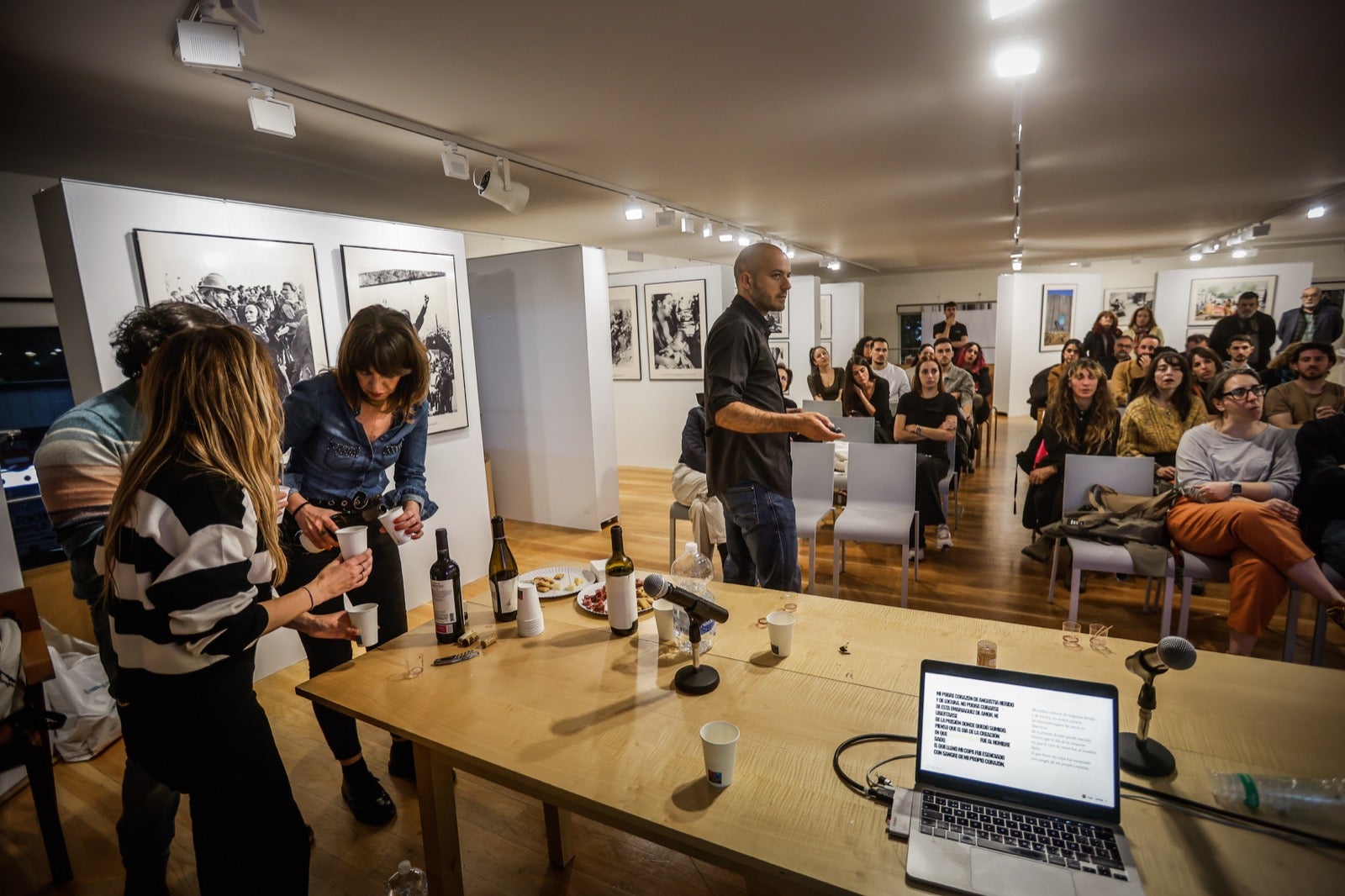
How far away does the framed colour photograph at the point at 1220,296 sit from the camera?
370 inches

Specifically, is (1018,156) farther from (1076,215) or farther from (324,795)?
(324,795)

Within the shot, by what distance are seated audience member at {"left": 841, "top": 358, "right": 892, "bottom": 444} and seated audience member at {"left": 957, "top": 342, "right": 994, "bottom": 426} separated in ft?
4.47

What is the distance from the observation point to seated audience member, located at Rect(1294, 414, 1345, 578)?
2.88 meters

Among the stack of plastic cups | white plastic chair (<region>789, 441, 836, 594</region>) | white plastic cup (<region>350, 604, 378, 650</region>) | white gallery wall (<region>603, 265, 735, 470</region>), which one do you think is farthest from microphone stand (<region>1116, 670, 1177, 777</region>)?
white gallery wall (<region>603, 265, 735, 470</region>)

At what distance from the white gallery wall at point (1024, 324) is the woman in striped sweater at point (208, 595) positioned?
37.0 ft

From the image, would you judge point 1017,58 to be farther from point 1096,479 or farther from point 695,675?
point 1096,479

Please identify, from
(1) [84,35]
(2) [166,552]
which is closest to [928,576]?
(2) [166,552]

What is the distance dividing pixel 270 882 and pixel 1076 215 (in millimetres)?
7158

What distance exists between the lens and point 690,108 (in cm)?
265

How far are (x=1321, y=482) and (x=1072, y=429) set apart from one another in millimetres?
1160

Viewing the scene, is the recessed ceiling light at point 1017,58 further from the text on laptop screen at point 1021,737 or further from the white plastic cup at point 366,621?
the white plastic cup at point 366,621

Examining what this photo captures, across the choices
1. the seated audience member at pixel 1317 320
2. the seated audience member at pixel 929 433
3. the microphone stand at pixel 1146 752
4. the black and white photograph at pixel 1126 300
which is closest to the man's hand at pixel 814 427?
the microphone stand at pixel 1146 752

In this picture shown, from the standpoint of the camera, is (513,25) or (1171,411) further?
(1171,411)

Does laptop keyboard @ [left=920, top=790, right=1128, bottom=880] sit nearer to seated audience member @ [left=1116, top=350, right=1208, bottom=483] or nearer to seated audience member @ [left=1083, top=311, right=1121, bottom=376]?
seated audience member @ [left=1116, top=350, right=1208, bottom=483]
